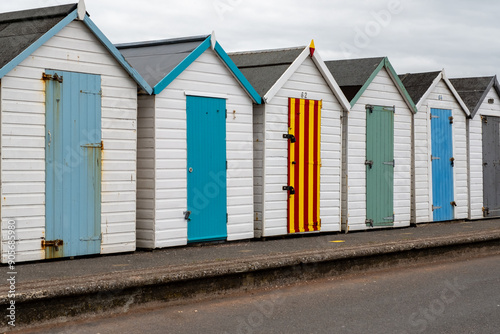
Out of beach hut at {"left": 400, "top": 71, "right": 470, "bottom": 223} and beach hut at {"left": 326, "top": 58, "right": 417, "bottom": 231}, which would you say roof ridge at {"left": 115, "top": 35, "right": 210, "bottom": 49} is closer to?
beach hut at {"left": 326, "top": 58, "right": 417, "bottom": 231}

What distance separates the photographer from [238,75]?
40.9ft

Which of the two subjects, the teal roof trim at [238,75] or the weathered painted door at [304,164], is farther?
the weathered painted door at [304,164]

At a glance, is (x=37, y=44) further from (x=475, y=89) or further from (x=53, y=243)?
(x=475, y=89)

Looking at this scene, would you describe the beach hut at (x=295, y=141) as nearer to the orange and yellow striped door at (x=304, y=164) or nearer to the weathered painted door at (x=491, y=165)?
the orange and yellow striped door at (x=304, y=164)

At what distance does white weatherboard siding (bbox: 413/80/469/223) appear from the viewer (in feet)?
53.6

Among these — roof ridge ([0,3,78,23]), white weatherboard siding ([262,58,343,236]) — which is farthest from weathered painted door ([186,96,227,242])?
roof ridge ([0,3,78,23])

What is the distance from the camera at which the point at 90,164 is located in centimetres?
1042

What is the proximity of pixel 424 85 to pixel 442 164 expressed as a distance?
5.97ft

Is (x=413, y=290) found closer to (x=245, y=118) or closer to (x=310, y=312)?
(x=310, y=312)

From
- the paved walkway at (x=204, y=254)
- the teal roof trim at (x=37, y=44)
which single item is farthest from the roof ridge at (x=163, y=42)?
the paved walkway at (x=204, y=254)

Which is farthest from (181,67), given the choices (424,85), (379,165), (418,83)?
(418,83)

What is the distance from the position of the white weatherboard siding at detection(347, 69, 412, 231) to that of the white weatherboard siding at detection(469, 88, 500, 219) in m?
2.54

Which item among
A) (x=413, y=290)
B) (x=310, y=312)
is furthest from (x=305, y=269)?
(x=310, y=312)

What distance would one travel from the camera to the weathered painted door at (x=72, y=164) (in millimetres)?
9953
